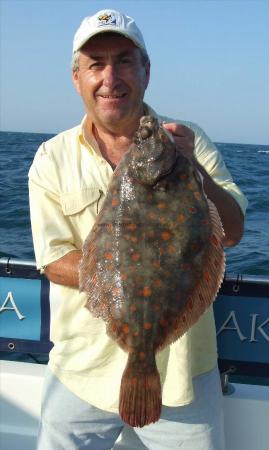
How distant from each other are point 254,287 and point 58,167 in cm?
153

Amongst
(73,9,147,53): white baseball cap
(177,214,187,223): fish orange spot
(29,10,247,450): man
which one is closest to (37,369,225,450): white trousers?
(29,10,247,450): man

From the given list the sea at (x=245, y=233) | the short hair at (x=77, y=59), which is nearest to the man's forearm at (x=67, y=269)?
the short hair at (x=77, y=59)

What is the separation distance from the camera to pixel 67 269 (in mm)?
2717

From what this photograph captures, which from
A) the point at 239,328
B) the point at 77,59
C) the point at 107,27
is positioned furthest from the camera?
the point at 239,328

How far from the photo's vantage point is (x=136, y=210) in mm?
2293

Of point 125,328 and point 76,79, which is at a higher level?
point 76,79

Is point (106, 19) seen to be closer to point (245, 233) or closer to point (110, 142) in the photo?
point (110, 142)

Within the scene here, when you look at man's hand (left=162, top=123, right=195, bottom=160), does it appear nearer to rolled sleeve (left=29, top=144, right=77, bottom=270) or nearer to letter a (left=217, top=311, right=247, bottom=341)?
rolled sleeve (left=29, top=144, right=77, bottom=270)

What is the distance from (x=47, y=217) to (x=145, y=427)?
128 cm

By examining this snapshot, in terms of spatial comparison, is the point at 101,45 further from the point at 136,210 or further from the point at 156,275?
the point at 156,275

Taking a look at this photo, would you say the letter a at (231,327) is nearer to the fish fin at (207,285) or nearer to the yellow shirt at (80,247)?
the yellow shirt at (80,247)

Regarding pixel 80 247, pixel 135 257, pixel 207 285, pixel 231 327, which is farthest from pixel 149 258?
pixel 231 327

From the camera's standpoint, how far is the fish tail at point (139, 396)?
2.29m

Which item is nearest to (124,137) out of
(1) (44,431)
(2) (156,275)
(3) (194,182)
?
(3) (194,182)
